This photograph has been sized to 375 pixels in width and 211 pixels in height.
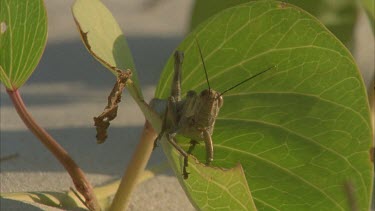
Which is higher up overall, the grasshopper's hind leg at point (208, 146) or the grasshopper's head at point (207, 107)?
the grasshopper's head at point (207, 107)

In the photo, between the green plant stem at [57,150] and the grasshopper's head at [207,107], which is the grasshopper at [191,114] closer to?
the grasshopper's head at [207,107]

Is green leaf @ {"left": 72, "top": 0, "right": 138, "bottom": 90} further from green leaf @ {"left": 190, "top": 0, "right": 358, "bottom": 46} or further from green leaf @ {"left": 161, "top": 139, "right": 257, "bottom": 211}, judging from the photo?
green leaf @ {"left": 190, "top": 0, "right": 358, "bottom": 46}

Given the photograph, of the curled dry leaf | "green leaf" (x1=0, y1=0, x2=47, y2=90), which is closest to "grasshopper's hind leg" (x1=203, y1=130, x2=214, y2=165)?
the curled dry leaf

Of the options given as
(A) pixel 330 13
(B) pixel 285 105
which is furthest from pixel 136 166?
(A) pixel 330 13

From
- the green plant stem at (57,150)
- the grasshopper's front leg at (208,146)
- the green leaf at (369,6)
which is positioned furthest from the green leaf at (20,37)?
the green leaf at (369,6)

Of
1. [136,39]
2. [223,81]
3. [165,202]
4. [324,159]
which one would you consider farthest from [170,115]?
[136,39]

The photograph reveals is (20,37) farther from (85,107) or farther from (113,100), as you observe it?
(85,107)
